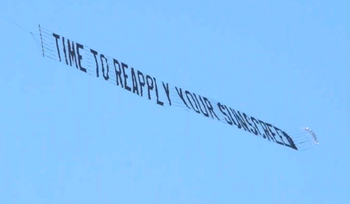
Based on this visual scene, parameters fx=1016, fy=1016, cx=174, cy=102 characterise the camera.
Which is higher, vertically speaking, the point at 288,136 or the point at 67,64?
the point at 288,136

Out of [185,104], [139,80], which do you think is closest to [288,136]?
[185,104]

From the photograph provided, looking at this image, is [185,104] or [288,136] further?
[288,136]

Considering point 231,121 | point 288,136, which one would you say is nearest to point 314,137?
point 288,136

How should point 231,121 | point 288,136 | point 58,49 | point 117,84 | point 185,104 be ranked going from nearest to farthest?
point 58,49 → point 117,84 → point 185,104 → point 231,121 → point 288,136

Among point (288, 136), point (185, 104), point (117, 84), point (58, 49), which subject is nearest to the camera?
point (58, 49)

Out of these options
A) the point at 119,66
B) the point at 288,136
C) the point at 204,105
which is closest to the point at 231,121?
the point at 204,105

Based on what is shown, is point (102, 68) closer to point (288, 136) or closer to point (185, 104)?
point (185, 104)

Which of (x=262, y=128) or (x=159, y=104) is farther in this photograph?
(x=262, y=128)

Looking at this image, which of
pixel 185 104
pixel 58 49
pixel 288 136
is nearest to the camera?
pixel 58 49

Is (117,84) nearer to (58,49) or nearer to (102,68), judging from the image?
(102,68)
